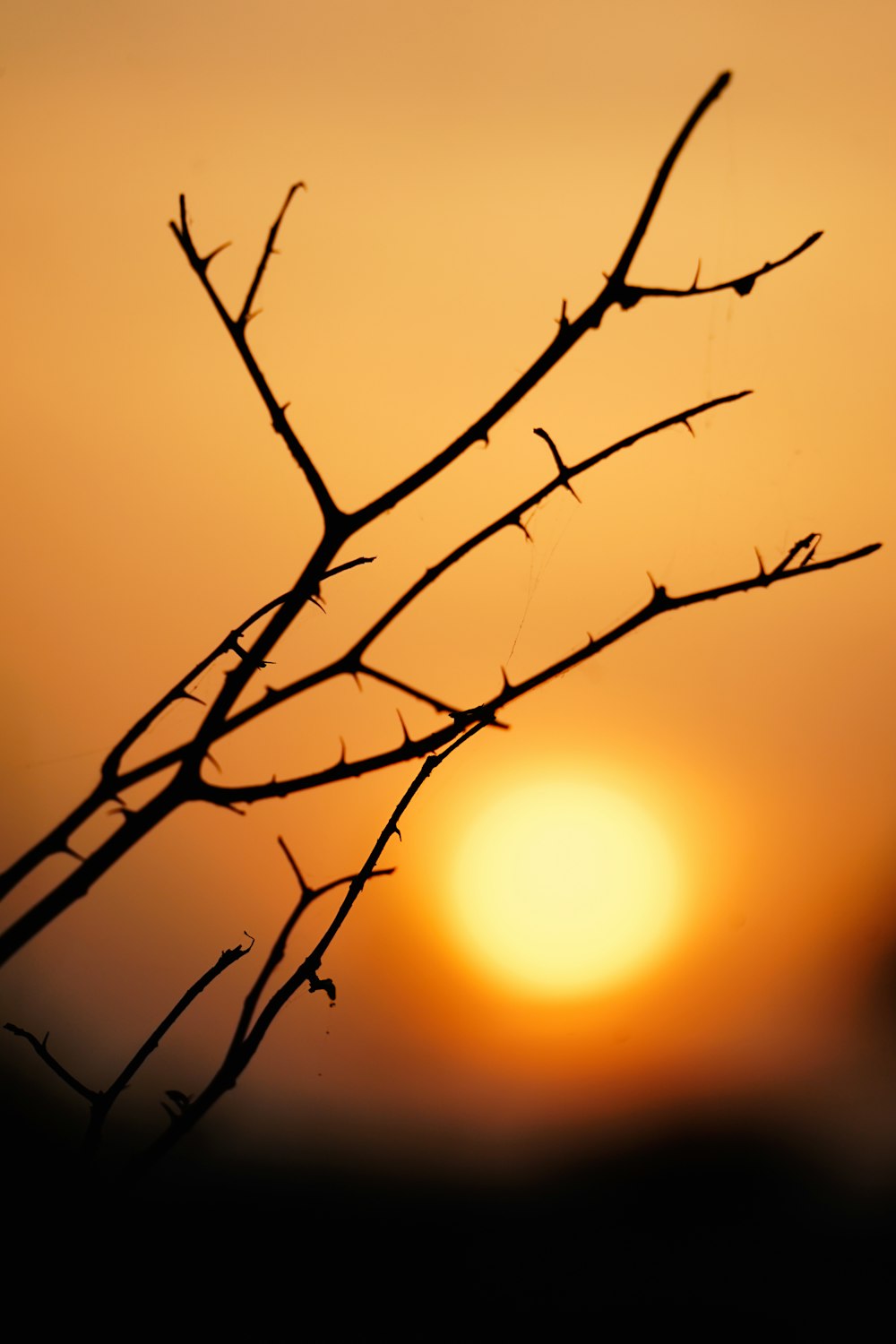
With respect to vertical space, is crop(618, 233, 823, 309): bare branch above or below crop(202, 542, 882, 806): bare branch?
above

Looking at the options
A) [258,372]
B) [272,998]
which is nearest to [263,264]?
[258,372]

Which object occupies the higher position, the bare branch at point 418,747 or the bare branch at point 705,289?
the bare branch at point 705,289

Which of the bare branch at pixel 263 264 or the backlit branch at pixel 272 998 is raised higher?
the bare branch at pixel 263 264

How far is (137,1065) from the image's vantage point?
6.52 feet

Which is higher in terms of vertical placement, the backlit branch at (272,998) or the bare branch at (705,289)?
the bare branch at (705,289)

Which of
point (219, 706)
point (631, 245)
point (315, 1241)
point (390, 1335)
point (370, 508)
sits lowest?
point (219, 706)

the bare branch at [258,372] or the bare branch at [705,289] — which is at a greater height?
A: the bare branch at [705,289]

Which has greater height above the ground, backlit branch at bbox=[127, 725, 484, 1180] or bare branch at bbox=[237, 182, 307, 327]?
bare branch at bbox=[237, 182, 307, 327]

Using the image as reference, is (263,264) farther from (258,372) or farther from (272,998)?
(272,998)

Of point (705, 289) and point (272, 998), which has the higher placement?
point (705, 289)

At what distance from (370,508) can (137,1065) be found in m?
1.12

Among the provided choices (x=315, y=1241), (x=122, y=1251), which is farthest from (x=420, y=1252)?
(x=122, y=1251)

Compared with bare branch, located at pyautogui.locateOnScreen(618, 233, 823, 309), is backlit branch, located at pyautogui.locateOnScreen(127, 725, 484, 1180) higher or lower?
lower

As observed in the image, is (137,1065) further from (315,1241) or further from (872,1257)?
(315,1241)
